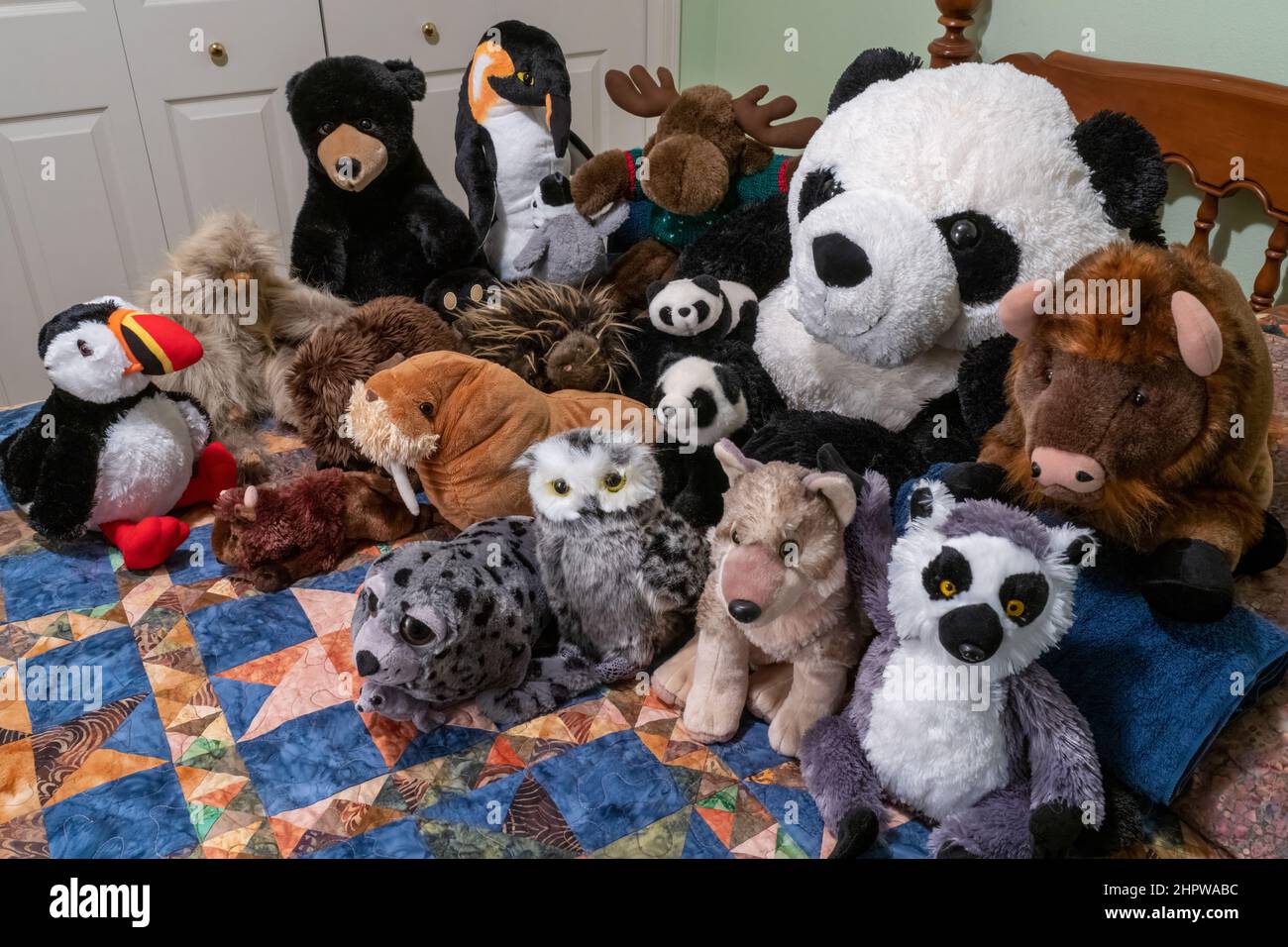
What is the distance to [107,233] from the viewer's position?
229 centimetres

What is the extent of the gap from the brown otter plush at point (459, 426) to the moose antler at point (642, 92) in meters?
0.74

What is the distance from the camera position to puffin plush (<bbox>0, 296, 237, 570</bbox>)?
1254 millimetres

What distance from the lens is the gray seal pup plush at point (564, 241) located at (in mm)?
1619

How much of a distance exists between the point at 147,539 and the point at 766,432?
816mm

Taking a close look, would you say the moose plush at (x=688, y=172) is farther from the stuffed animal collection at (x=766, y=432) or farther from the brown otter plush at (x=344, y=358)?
the brown otter plush at (x=344, y=358)

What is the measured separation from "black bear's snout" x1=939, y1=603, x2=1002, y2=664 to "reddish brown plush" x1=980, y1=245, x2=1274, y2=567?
0.16 m

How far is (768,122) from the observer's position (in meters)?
1.59

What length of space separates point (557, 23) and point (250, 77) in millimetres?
788

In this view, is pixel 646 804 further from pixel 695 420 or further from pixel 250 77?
pixel 250 77

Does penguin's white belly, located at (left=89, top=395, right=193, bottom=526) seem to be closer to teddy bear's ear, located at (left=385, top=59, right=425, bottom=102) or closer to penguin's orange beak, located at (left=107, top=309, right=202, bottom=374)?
penguin's orange beak, located at (left=107, top=309, right=202, bottom=374)

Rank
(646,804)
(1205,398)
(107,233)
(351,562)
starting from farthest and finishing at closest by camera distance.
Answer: (107,233) < (351,562) < (646,804) < (1205,398)

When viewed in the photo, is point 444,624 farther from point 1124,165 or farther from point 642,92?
point 642,92

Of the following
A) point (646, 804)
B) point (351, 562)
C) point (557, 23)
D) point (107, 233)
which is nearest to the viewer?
point (646, 804)
